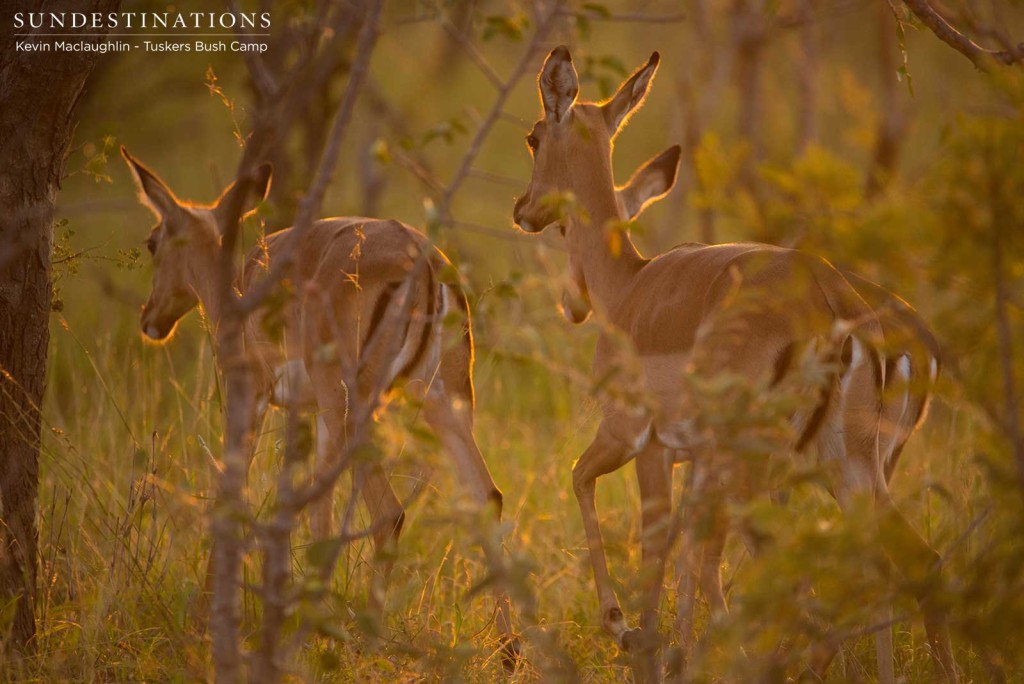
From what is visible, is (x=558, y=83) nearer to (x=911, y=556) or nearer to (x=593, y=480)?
(x=593, y=480)

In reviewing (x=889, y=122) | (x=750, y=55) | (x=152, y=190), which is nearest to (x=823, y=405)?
(x=152, y=190)

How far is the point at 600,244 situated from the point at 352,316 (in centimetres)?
115

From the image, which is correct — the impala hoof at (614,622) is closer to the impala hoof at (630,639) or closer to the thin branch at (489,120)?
the impala hoof at (630,639)

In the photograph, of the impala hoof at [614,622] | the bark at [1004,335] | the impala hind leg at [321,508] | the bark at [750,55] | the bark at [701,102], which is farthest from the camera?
the bark at [750,55]

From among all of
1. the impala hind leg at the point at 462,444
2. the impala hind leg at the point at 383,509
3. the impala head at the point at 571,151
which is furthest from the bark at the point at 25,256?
the impala head at the point at 571,151

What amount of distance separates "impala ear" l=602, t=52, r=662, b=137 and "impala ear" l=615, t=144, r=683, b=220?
1.14ft

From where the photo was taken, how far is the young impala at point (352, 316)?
4340 millimetres

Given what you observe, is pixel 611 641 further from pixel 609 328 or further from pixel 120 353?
pixel 120 353

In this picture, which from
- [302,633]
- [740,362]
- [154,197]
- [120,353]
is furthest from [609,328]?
[120,353]

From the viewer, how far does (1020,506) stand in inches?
98.5

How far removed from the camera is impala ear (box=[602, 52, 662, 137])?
4707 mm

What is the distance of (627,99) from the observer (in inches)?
191

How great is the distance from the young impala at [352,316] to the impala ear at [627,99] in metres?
0.98

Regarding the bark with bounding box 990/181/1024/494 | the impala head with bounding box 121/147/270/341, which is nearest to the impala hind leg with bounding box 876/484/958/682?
the bark with bounding box 990/181/1024/494
